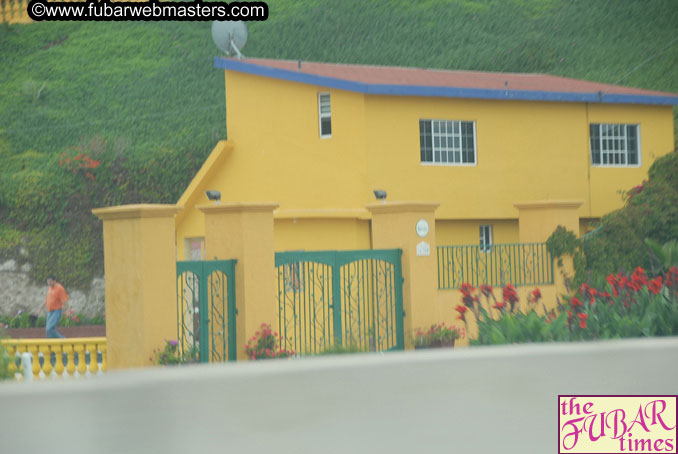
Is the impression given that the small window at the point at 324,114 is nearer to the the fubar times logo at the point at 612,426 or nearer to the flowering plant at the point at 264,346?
the flowering plant at the point at 264,346

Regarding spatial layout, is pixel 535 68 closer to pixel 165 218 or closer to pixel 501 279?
pixel 501 279

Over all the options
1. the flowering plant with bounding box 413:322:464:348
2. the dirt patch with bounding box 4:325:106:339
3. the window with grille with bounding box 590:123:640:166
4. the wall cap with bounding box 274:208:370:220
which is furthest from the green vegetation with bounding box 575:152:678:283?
the dirt patch with bounding box 4:325:106:339

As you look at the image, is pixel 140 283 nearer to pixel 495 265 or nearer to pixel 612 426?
pixel 495 265

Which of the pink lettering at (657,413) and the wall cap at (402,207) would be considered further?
the wall cap at (402,207)

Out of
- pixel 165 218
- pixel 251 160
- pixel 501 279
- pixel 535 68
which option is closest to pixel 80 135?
pixel 251 160

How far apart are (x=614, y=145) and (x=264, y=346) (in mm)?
13788

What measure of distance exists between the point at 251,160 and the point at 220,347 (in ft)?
31.5

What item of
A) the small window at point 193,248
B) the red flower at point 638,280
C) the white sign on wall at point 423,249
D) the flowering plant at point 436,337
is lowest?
the flowering plant at point 436,337

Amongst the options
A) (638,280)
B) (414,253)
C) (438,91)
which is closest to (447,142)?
(438,91)

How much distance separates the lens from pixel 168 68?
4225cm

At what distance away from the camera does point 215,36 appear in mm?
26594

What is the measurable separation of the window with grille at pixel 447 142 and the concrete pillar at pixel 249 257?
7875 mm

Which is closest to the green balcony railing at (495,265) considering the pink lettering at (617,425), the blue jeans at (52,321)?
the blue jeans at (52,321)

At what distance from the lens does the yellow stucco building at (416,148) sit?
21.5m
